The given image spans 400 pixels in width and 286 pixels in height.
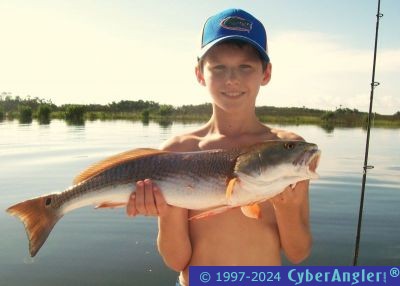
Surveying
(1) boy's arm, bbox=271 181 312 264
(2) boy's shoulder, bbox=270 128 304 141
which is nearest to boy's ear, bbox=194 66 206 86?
(2) boy's shoulder, bbox=270 128 304 141

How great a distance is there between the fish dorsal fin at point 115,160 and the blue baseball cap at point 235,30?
89cm

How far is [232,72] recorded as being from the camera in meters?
3.15

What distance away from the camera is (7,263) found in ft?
20.0

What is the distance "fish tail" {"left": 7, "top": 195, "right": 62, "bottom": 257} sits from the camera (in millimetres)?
2922

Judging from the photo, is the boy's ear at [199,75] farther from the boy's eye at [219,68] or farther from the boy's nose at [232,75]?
the boy's nose at [232,75]

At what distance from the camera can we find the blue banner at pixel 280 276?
118 inches

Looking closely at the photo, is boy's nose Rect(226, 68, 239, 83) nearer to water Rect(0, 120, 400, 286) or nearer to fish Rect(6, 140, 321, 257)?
fish Rect(6, 140, 321, 257)

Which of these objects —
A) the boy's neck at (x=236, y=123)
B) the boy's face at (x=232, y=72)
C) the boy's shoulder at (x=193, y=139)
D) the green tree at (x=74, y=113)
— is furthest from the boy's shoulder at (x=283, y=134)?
the green tree at (x=74, y=113)

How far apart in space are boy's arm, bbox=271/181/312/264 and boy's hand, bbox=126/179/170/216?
0.79 metres

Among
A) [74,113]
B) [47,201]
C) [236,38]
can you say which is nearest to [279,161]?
[236,38]

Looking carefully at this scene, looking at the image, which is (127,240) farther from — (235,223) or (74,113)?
(74,113)

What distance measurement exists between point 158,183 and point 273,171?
0.79 metres

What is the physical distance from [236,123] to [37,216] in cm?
170

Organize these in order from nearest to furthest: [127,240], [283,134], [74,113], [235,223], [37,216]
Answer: [37,216], [235,223], [283,134], [127,240], [74,113]
